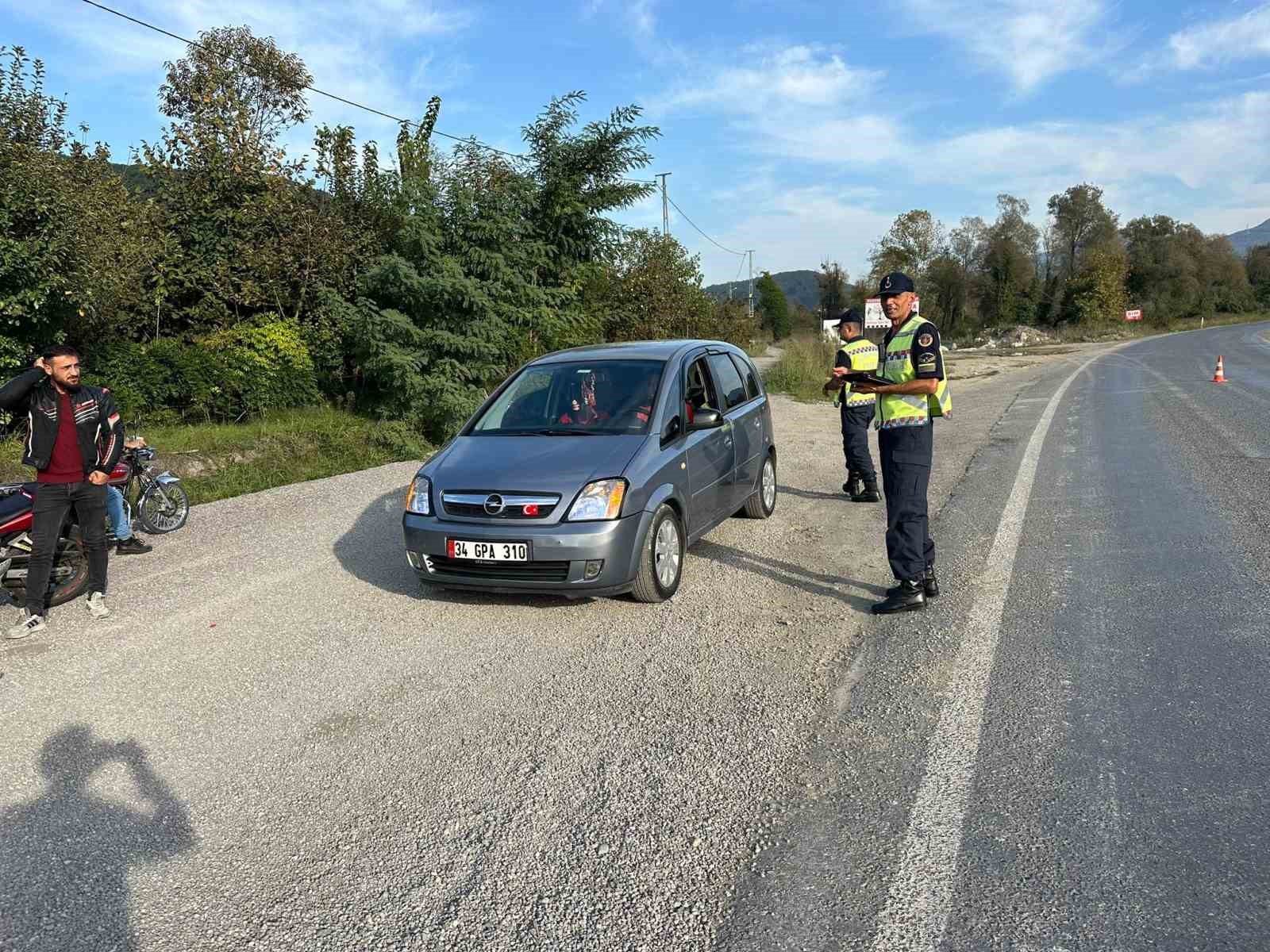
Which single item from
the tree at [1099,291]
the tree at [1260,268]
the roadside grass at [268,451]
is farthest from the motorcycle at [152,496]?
the tree at [1260,268]

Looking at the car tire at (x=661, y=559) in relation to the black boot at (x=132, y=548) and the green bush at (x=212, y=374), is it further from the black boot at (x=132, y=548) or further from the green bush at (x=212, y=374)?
the green bush at (x=212, y=374)

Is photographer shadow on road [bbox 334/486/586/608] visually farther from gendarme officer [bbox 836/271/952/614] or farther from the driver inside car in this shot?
gendarme officer [bbox 836/271/952/614]

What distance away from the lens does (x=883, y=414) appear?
5508 millimetres

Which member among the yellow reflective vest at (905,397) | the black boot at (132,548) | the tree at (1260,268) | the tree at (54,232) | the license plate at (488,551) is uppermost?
the tree at (1260,268)

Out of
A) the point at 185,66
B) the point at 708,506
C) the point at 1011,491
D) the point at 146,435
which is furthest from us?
the point at 185,66

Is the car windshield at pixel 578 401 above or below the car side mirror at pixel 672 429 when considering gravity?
above

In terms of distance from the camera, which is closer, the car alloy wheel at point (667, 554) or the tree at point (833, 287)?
the car alloy wheel at point (667, 554)

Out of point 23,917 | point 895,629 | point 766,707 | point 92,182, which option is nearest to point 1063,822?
point 766,707

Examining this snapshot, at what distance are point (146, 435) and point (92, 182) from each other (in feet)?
13.7

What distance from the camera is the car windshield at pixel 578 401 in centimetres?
616

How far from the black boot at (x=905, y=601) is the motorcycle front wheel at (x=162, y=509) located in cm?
641

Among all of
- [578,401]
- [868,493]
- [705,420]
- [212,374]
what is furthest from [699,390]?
[212,374]

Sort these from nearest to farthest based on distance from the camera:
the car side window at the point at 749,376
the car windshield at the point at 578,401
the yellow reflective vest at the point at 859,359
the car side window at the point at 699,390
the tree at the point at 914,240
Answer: the car windshield at the point at 578,401 < the car side window at the point at 699,390 < the car side window at the point at 749,376 < the yellow reflective vest at the point at 859,359 < the tree at the point at 914,240

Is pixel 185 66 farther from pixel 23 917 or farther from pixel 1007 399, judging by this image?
pixel 1007 399
